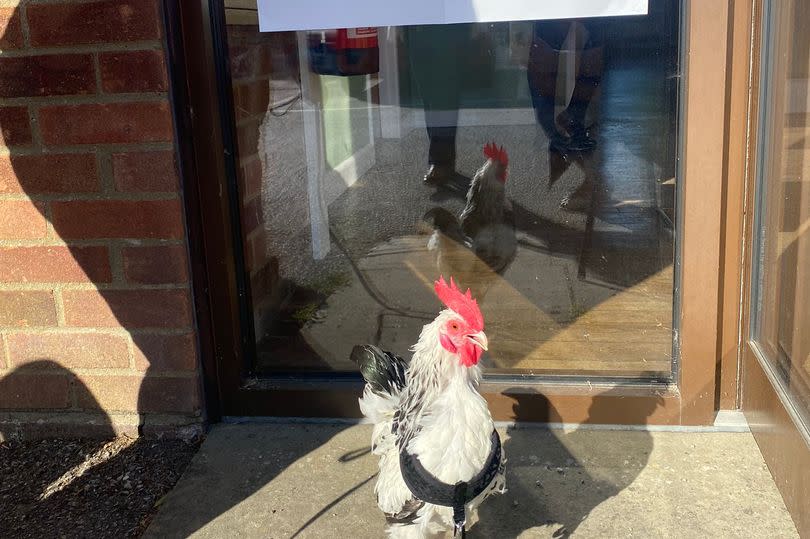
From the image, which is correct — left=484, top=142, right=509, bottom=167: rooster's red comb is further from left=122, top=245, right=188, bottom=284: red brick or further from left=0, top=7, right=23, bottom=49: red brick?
left=0, top=7, right=23, bottom=49: red brick

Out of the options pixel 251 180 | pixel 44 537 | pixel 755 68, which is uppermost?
pixel 755 68

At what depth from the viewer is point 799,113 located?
9.04 ft


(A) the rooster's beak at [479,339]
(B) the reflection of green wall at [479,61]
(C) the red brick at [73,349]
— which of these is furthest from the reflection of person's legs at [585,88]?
(C) the red brick at [73,349]

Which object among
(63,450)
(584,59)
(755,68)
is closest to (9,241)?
(63,450)

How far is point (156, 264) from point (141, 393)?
60 cm

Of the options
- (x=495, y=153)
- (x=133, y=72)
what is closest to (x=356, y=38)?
(x=495, y=153)

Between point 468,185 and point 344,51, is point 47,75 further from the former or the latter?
point 468,185

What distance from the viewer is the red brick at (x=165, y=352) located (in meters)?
3.45

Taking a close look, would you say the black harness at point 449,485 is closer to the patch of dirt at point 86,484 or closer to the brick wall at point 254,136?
the patch of dirt at point 86,484

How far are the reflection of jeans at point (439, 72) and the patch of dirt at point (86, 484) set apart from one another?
171cm

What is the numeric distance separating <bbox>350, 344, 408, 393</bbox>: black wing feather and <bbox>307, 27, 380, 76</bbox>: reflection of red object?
1.17 meters

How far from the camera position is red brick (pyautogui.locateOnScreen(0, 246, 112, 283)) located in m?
3.39

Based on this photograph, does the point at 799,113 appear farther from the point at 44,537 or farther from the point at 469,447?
the point at 44,537

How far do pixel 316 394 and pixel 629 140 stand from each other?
1.71m
